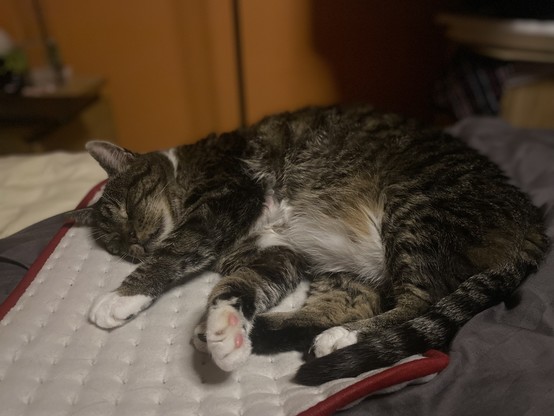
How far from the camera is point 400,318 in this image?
1048mm

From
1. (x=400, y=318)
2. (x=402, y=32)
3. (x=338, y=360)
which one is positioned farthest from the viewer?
(x=402, y=32)

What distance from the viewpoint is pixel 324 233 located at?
52.6 inches

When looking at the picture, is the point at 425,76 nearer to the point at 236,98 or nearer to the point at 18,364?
the point at 236,98

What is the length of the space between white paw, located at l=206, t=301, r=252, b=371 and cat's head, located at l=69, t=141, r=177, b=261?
1.23 feet

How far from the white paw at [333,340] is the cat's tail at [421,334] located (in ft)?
0.07

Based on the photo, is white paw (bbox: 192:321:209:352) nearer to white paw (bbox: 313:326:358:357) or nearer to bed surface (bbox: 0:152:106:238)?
white paw (bbox: 313:326:358:357)

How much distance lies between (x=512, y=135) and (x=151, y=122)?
80.0 inches

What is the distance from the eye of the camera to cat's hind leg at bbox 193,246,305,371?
3.13ft

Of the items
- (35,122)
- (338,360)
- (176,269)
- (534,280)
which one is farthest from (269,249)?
(35,122)

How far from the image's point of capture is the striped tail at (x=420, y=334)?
92 centimetres

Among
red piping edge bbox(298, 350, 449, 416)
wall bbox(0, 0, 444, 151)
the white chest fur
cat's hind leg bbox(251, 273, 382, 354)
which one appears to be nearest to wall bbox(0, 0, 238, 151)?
wall bbox(0, 0, 444, 151)

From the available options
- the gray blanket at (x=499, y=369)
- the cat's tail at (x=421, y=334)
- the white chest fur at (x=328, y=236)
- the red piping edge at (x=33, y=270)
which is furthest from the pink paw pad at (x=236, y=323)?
the red piping edge at (x=33, y=270)

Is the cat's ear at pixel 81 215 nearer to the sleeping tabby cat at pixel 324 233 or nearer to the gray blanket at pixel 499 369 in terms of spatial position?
the sleeping tabby cat at pixel 324 233

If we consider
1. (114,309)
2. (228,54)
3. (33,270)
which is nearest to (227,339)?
(114,309)
